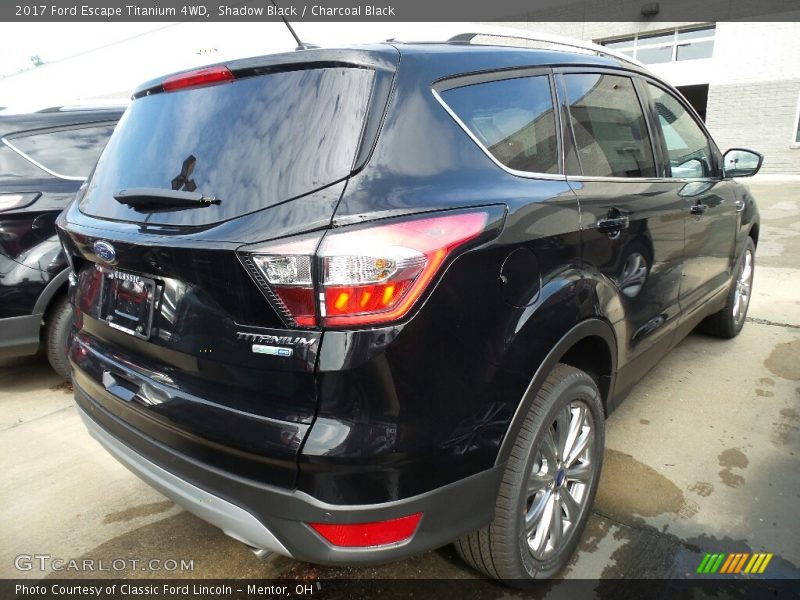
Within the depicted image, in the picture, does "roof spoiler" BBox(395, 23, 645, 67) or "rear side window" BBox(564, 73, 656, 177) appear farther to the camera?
"rear side window" BBox(564, 73, 656, 177)

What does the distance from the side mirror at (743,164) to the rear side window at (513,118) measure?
2.14 meters

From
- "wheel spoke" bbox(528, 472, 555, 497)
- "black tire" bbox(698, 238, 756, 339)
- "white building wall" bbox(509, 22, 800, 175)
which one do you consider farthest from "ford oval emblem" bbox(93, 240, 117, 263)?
"white building wall" bbox(509, 22, 800, 175)

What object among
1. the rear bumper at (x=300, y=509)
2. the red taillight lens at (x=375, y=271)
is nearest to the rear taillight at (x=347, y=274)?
the red taillight lens at (x=375, y=271)

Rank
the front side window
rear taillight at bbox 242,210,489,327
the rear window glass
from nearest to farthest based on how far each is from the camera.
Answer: rear taillight at bbox 242,210,489,327 → the rear window glass → the front side window

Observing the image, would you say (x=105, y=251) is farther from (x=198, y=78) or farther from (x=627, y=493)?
(x=627, y=493)

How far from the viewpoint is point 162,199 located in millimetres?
1613

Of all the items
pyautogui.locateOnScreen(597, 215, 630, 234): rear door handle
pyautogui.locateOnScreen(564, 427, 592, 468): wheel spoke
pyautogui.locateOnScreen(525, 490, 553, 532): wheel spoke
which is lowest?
pyautogui.locateOnScreen(525, 490, 553, 532): wheel spoke

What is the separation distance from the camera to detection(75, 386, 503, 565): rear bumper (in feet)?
4.60

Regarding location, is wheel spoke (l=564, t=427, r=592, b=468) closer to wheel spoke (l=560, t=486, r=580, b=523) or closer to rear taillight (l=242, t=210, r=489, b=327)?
wheel spoke (l=560, t=486, r=580, b=523)

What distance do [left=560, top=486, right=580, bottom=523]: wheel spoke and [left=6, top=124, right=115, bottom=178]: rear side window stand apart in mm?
3421

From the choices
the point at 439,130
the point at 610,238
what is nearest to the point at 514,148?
the point at 439,130

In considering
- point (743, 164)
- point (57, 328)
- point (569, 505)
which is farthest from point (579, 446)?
point (57, 328)

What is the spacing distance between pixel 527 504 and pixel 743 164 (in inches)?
114

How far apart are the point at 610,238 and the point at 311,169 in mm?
1200
